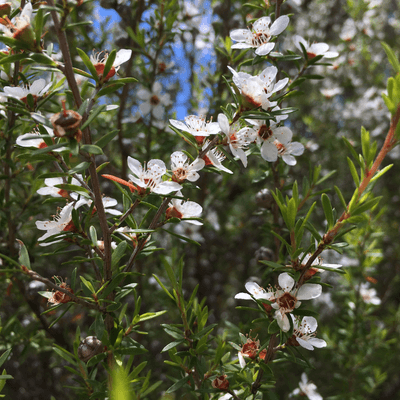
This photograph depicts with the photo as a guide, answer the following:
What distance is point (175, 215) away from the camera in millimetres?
801

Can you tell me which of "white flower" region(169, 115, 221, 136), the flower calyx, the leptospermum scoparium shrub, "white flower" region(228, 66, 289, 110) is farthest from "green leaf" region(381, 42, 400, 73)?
the flower calyx

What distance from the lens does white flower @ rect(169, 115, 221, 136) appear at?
0.77m

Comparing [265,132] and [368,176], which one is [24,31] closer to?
[265,132]

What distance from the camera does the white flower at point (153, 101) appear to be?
1.75 meters

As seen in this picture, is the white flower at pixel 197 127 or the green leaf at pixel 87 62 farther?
the white flower at pixel 197 127

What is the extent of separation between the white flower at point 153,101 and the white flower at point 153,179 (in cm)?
102

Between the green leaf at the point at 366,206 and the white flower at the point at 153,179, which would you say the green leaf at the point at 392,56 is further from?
the white flower at the point at 153,179

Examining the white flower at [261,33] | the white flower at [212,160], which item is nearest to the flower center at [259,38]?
the white flower at [261,33]

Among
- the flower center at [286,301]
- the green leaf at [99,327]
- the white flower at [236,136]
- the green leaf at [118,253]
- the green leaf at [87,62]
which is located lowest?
the flower center at [286,301]

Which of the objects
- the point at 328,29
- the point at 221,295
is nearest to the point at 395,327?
the point at 221,295

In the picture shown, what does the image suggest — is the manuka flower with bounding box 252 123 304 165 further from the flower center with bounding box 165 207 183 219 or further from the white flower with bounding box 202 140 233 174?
the flower center with bounding box 165 207 183 219

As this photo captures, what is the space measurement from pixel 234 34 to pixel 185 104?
1478 mm

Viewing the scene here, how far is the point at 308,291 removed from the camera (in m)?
0.72

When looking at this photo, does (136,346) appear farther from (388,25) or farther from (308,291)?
(388,25)
